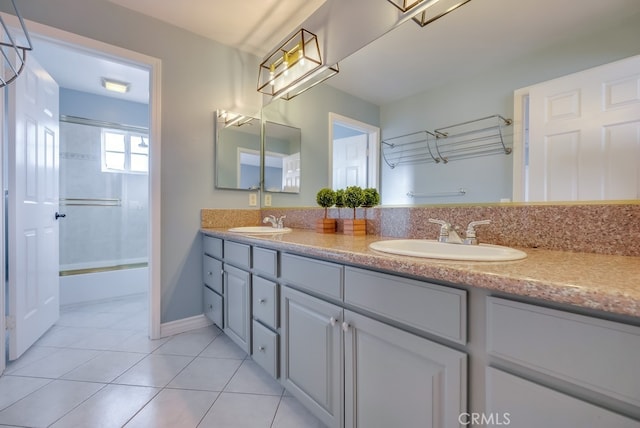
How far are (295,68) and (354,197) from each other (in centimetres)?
117

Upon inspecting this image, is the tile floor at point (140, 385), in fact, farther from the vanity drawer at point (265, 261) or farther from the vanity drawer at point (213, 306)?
the vanity drawer at point (265, 261)

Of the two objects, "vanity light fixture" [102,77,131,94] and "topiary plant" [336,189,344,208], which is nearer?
"topiary plant" [336,189,344,208]

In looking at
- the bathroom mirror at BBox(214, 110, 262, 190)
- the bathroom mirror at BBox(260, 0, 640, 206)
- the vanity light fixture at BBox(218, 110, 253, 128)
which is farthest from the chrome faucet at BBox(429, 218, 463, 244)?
the vanity light fixture at BBox(218, 110, 253, 128)

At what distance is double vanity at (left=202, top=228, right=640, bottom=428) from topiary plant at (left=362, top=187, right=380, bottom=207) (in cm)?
42

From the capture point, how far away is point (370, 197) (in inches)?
60.7

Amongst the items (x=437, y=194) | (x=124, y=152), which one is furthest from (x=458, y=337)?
(x=124, y=152)

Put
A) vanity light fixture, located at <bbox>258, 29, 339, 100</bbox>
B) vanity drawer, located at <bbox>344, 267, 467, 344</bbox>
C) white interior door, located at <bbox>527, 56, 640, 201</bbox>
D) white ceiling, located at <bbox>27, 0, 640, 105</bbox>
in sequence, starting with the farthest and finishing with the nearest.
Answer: vanity light fixture, located at <bbox>258, 29, 339, 100</bbox> < white ceiling, located at <bbox>27, 0, 640, 105</bbox> < white interior door, located at <bbox>527, 56, 640, 201</bbox> < vanity drawer, located at <bbox>344, 267, 467, 344</bbox>

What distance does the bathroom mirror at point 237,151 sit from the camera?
2.31 m

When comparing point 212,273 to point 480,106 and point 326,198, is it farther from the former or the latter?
point 480,106

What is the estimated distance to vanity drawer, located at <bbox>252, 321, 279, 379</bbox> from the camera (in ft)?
4.38

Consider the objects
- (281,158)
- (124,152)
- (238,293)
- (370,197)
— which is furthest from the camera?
(124,152)

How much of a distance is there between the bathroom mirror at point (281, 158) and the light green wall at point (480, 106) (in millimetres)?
919

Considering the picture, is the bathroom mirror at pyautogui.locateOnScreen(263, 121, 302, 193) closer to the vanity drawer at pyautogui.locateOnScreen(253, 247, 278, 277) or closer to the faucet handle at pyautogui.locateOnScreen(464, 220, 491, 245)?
the vanity drawer at pyautogui.locateOnScreen(253, 247, 278, 277)

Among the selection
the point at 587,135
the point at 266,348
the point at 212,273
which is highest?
the point at 587,135
